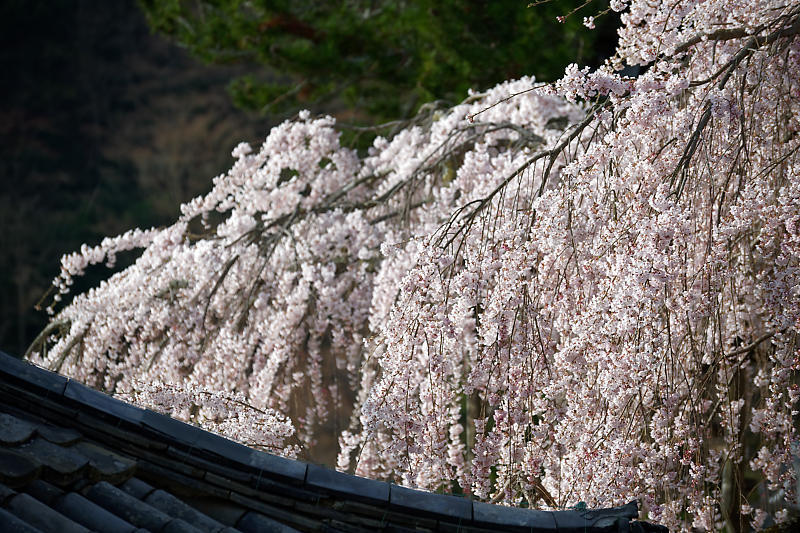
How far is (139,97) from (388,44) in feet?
21.4

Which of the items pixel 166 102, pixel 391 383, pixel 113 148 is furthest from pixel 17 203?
pixel 391 383

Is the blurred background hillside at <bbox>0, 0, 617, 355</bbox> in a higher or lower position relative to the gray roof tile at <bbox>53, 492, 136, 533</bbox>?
higher

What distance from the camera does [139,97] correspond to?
13.1 m

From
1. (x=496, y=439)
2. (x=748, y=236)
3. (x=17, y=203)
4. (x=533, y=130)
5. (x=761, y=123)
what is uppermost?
(x=17, y=203)

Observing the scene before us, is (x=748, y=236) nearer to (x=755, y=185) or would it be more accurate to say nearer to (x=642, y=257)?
(x=755, y=185)

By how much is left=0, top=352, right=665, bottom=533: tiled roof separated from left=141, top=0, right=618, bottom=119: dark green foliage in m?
5.46

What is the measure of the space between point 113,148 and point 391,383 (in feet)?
37.9

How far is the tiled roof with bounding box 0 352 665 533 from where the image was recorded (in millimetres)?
1780

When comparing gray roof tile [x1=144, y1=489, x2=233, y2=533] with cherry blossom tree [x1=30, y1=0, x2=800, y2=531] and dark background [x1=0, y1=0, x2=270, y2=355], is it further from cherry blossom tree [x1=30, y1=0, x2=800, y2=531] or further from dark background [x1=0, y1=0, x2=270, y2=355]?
dark background [x1=0, y1=0, x2=270, y2=355]

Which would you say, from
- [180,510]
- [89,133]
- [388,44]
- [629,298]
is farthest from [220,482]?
[89,133]

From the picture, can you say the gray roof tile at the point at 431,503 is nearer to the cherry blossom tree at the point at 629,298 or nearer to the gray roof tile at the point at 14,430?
the cherry blossom tree at the point at 629,298

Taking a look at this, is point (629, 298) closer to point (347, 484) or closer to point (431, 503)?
point (431, 503)

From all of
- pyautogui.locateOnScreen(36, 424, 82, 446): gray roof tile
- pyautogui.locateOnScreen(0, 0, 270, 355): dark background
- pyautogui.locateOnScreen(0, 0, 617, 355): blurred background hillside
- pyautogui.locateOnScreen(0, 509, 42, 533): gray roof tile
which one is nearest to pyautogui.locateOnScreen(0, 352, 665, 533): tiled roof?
pyautogui.locateOnScreen(36, 424, 82, 446): gray roof tile

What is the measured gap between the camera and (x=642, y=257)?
6.88 ft
